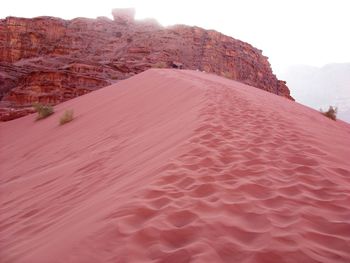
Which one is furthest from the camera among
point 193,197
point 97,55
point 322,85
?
point 322,85

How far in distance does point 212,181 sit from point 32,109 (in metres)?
16.3

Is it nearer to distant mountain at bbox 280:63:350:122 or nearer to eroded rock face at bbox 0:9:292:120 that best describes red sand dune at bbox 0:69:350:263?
eroded rock face at bbox 0:9:292:120

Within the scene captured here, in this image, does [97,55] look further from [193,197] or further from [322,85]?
[322,85]

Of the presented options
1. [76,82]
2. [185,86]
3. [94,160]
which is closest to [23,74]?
[76,82]

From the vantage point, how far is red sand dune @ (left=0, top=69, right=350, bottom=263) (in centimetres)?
248

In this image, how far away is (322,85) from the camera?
138750 mm

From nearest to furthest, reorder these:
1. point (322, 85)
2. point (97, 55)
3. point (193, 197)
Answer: point (193, 197) → point (97, 55) → point (322, 85)

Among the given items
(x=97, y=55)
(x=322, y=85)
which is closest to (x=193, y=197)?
(x=97, y=55)

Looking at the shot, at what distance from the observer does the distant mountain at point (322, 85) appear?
12162 centimetres

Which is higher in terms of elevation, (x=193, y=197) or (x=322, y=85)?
(x=193, y=197)

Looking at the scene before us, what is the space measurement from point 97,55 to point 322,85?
408 feet

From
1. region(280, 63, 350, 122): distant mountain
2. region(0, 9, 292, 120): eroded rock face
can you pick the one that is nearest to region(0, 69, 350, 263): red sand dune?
region(0, 9, 292, 120): eroded rock face

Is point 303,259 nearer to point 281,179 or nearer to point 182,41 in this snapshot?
point 281,179

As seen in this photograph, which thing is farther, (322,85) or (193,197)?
(322,85)
